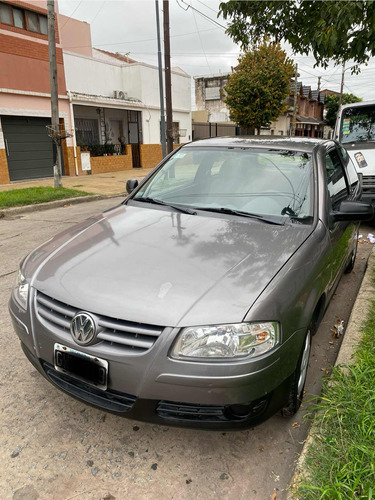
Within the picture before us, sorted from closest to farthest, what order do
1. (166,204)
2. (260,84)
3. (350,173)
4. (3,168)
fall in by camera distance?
(166,204) < (350,173) < (3,168) < (260,84)

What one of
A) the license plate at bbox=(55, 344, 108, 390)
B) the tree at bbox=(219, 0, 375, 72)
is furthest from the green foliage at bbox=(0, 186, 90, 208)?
the license plate at bbox=(55, 344, 108, 390)

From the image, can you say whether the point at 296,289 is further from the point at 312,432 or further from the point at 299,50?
the point at 299,50

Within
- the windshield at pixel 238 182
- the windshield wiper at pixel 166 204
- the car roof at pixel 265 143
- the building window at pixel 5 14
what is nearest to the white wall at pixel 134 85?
the building window at pixel 5 14

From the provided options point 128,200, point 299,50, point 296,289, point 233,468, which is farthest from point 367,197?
point 233,468

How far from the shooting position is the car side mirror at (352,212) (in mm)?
2859

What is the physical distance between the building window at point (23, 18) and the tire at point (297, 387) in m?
15.9

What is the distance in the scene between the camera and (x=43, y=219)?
812 cm

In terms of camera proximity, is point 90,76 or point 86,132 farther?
point 86,132

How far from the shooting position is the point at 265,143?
345cm

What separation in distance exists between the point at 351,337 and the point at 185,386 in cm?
165

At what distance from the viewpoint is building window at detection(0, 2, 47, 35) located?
45.1 feet

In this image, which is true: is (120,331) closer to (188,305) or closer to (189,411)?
(188,305)

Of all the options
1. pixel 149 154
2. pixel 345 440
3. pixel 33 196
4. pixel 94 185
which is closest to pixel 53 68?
pixel 33 196

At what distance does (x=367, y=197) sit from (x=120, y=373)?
→ 6050 mm
